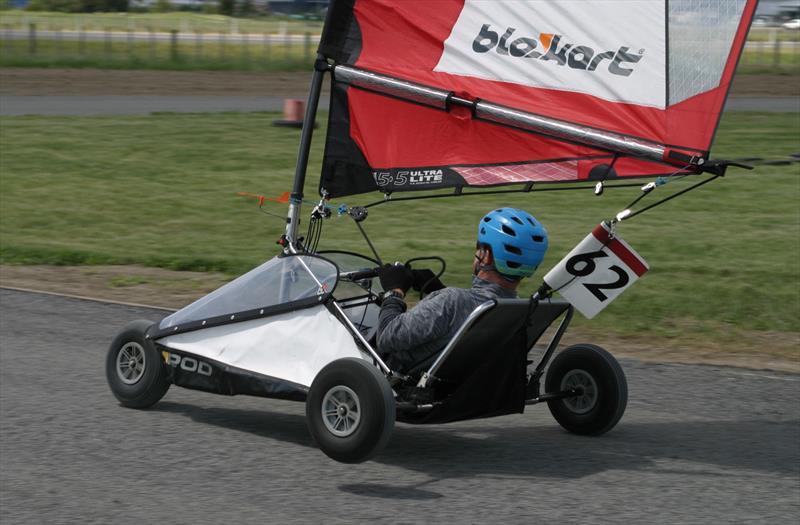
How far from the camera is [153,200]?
16016mm

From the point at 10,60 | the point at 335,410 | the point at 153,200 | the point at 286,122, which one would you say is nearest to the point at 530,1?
the point at 335,410

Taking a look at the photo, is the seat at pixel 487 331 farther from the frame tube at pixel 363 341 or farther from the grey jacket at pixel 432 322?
the frame tube at pixel 363 341

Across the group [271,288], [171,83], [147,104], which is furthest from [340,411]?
[171,83]

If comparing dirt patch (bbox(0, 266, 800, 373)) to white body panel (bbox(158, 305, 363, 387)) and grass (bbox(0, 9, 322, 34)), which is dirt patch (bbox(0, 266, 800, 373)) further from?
grass (bbox(0, 9, 322, 34))

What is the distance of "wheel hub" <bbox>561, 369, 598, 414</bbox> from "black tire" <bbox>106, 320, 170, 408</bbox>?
2439 mm

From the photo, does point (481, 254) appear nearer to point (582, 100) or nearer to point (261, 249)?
point (582, 100)

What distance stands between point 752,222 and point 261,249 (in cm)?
590

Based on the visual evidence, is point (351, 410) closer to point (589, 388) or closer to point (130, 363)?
point (589, 388)

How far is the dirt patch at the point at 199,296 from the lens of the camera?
9.14 metres

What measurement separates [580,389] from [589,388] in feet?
0.20

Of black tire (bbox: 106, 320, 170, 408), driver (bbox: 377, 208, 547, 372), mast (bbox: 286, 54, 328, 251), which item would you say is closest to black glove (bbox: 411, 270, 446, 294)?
driver (bbox: 377, 208, 547, 372)

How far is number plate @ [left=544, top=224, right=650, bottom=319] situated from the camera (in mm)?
6211

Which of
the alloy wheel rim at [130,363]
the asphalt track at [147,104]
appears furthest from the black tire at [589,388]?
the asphalt track at [147,104]

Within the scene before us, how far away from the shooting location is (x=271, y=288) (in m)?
7.02
